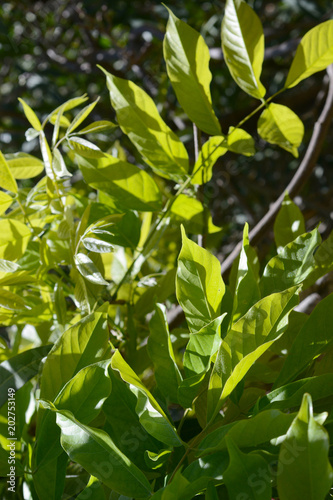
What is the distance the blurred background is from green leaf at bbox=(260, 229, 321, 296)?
492 millimetres

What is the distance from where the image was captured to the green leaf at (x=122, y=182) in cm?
30

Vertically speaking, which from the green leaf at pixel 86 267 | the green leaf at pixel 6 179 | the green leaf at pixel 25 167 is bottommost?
the green leaf at pixel 86 267

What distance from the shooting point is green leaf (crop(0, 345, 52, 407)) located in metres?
0.27

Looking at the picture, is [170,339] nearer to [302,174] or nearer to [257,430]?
[257,430]

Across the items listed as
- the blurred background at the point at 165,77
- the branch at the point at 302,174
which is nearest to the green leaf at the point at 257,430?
the branch at the point at 302,174

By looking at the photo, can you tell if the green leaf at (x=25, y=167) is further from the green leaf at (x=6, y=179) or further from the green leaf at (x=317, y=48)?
the green leaf at (x=317, y=48)

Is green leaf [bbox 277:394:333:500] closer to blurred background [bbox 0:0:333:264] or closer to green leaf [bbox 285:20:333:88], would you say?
green leaf [bbox 285:20:333:88]

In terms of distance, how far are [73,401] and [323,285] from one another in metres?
0.21

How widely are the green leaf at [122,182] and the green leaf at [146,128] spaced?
1 cm

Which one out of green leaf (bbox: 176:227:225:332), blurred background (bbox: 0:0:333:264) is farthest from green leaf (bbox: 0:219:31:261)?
blurred background (bbox: 0:0:333:264)

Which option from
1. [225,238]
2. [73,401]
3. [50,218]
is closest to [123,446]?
[73,401]

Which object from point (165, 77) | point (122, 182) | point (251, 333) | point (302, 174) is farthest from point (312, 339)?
point (165, 77)

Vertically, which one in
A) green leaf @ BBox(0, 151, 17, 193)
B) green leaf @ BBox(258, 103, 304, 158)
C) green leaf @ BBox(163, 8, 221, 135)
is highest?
green leaf @ BBox(163, 8, 221, 135)

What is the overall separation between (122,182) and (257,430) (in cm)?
17
